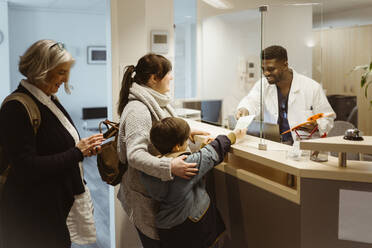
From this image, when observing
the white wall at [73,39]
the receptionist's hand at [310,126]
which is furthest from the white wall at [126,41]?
the white wall at [73,39]

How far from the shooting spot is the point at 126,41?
3.00 m

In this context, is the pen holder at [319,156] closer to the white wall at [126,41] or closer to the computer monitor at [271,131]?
the computer monitor at [271,131]

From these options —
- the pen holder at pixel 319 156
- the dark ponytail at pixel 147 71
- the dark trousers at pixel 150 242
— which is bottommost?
the dark trousers at pixel 150 242

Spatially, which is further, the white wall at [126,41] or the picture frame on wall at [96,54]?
the picture frame on wall at [96,54]

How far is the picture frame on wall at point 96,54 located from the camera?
7.55 metres

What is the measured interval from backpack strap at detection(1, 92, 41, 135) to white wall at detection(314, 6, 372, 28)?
21.2ft

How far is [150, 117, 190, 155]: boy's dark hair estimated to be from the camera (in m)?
1.63

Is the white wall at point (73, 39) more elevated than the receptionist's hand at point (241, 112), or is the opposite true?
the white wall at point (73, 39)

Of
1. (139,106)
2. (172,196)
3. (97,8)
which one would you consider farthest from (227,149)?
(97,8)

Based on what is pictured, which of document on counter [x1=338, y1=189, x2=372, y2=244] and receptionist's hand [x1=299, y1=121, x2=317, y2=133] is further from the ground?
receptionist's hand [x1=299, y1=121, x2=317, y2=133]

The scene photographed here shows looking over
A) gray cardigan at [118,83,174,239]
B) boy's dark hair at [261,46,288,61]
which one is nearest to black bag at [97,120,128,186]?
gray cardigan at [118,83,174,239]

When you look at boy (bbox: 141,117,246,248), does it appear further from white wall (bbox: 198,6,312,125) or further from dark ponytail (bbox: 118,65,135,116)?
white wall (bbox: 198,6,312,125)

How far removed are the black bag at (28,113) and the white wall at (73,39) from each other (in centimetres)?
596

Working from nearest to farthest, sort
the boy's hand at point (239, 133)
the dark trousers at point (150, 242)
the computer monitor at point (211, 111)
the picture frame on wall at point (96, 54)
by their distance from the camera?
the dark trousers at point (150, 242), the boy's hand at point (239, 133), the computer monitor at point (211, 111), the picture frame on wall at point (96, 54)
